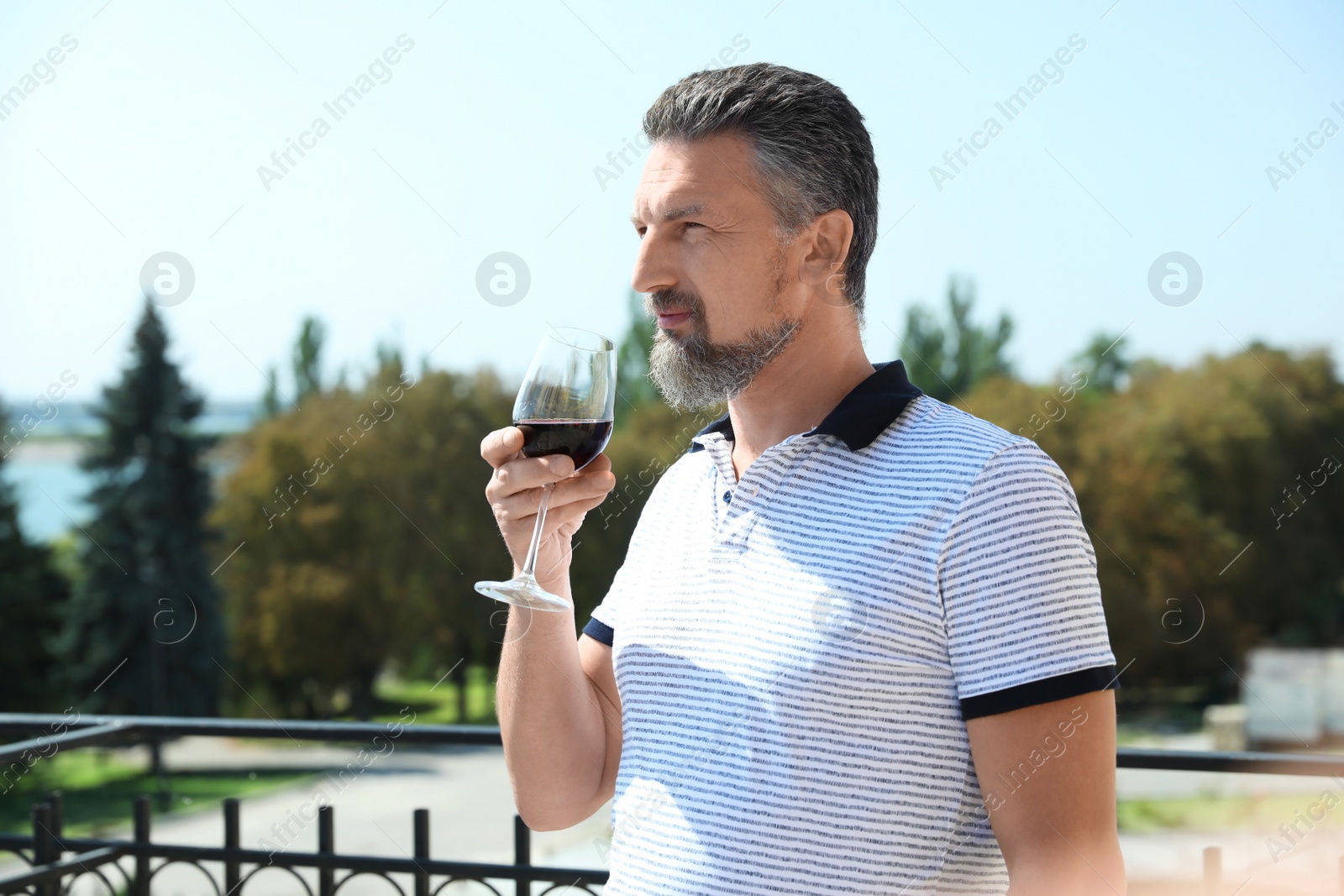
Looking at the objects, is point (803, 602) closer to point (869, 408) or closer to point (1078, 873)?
point (869, 408)

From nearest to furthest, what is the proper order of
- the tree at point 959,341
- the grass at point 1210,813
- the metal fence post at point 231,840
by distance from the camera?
the metal fence post at point 231,840 < the grass at point 1210,813 < the tree at point 959,341

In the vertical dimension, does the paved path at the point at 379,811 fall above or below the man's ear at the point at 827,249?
below

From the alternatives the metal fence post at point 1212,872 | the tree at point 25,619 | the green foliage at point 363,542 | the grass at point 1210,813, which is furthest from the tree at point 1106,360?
the metal fence post at point 1212,872

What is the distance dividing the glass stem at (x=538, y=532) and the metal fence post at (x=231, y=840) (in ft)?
5.29

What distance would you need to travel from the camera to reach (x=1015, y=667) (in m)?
1.37

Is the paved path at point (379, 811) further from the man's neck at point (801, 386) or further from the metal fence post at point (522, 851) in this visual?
the man's neck at point (801, 386)

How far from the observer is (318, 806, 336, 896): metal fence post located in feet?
9.43

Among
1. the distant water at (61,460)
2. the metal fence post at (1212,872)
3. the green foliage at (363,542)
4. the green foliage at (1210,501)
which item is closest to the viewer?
the metal fence post at (1212,872)

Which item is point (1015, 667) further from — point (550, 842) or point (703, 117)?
point (550, 842)

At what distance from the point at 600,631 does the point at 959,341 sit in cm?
5199

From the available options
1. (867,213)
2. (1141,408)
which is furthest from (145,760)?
(867,213)

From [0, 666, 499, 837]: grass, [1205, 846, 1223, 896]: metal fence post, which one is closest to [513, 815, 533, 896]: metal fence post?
[1205, 846, 1223, 896]: metal fence post

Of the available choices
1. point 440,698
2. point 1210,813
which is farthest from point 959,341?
point 440,698

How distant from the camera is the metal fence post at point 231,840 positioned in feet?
9.78
